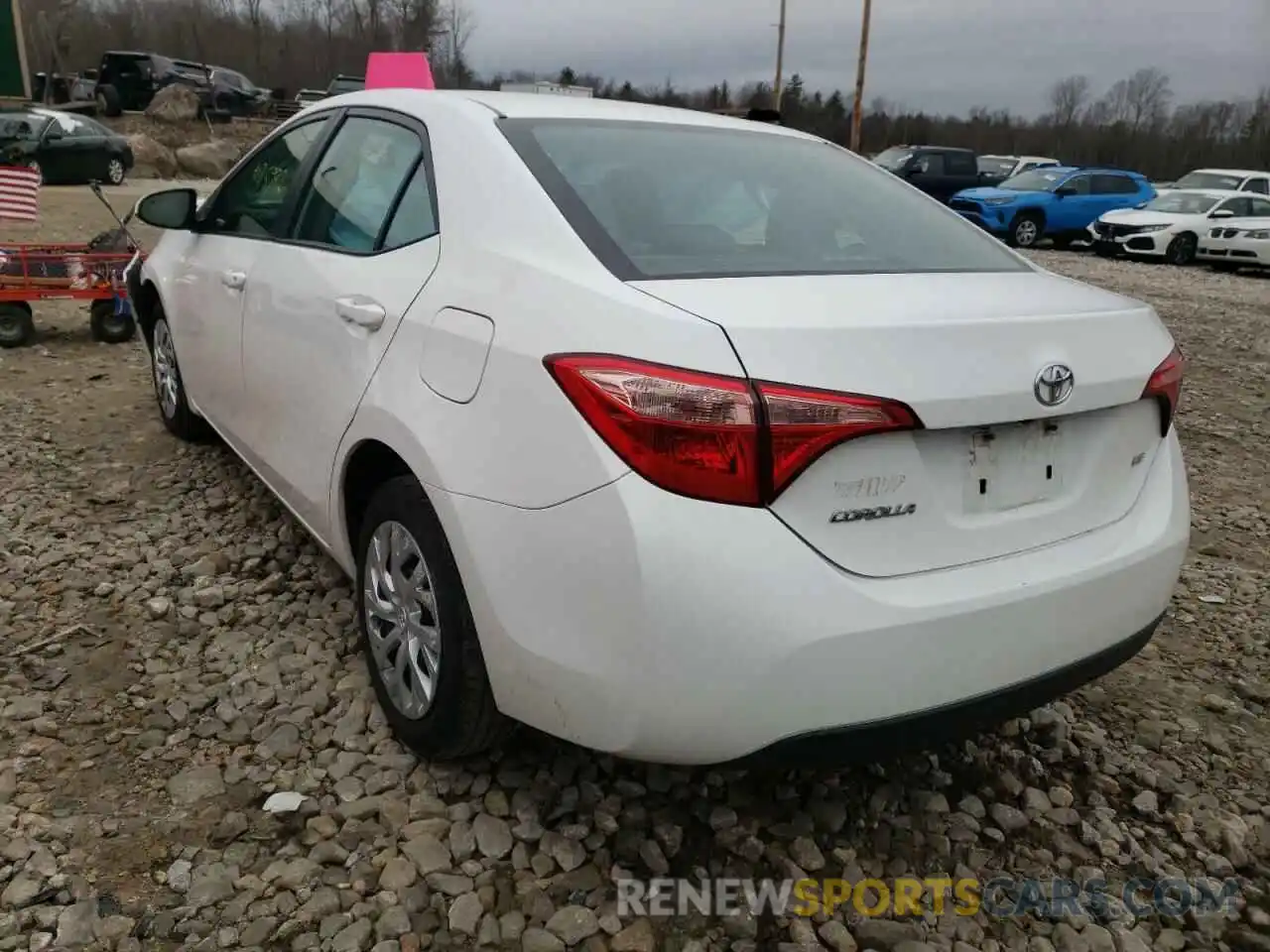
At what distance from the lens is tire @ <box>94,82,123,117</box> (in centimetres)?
3133

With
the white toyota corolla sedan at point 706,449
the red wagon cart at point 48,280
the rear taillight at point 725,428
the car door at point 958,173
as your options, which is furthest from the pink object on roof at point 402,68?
the car door at point 958,173

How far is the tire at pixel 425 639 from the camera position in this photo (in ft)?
7.04

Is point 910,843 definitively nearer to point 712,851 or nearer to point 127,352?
point 712,851

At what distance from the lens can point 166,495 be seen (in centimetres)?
414

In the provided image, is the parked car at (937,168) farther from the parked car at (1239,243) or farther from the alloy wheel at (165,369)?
the alloy wheel at (165,369)

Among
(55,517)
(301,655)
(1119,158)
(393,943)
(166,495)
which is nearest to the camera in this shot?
(393,943)

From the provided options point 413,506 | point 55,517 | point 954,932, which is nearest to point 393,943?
point 413,506

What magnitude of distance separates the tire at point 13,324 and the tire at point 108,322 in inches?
16.2

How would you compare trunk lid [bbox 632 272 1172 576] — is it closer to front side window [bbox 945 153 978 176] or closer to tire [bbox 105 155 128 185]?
tire [bbox 105 155 128 185]

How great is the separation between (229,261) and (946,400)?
2653 millimetres

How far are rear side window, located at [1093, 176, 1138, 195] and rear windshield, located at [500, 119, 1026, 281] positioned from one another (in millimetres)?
19607

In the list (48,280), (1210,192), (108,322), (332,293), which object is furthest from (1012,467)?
(1210,192)

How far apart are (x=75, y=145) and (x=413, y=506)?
20.4m

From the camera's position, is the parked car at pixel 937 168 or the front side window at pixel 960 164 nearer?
the parked car at pixel 937 168
